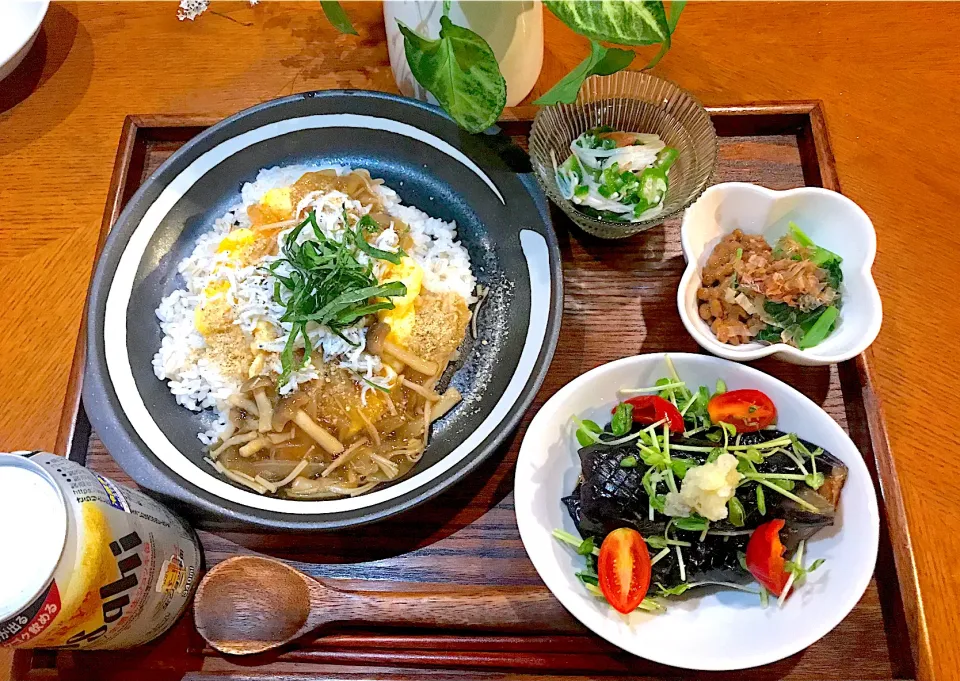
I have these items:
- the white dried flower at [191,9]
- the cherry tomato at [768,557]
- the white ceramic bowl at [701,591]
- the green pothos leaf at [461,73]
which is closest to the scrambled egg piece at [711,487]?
the cherry tomato at [768,557]

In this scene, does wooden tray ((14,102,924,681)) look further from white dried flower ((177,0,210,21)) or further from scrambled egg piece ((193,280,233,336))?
white dried flower ((177,0,210,21))

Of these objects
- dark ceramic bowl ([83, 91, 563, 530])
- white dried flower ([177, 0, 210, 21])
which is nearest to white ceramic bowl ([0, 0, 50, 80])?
white dried flower ([177, 0, 210, 21])

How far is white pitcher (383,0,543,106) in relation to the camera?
1724 millimetres

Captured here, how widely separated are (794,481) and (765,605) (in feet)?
0.96

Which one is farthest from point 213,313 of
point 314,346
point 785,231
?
point 785,231

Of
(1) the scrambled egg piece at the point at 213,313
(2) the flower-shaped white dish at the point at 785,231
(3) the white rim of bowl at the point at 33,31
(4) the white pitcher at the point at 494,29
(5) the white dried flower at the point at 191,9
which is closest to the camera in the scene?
(2) the flower-shaped white dish at the point at 785,231

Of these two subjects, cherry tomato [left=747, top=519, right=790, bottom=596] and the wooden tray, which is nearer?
Result: cherry tomato [left=747, top=519, right=790, bottom=596]

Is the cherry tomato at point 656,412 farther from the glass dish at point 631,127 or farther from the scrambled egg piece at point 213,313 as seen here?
the scrambled egg piece at point 213,313

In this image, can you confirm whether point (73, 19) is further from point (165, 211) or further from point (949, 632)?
point (949, 632)

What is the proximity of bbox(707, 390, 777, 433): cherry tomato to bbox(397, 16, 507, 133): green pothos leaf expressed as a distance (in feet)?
2.99

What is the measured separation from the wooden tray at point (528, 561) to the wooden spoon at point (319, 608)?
47mm

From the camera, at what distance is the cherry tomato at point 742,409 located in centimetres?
155

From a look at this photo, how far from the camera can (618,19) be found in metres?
1.35

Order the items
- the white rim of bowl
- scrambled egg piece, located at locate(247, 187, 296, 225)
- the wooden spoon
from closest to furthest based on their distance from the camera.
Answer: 1. the wooden spoon
2. scrambled egg piece, located at locate(247, 187, 296, 225)
3. the white rim of bowl
